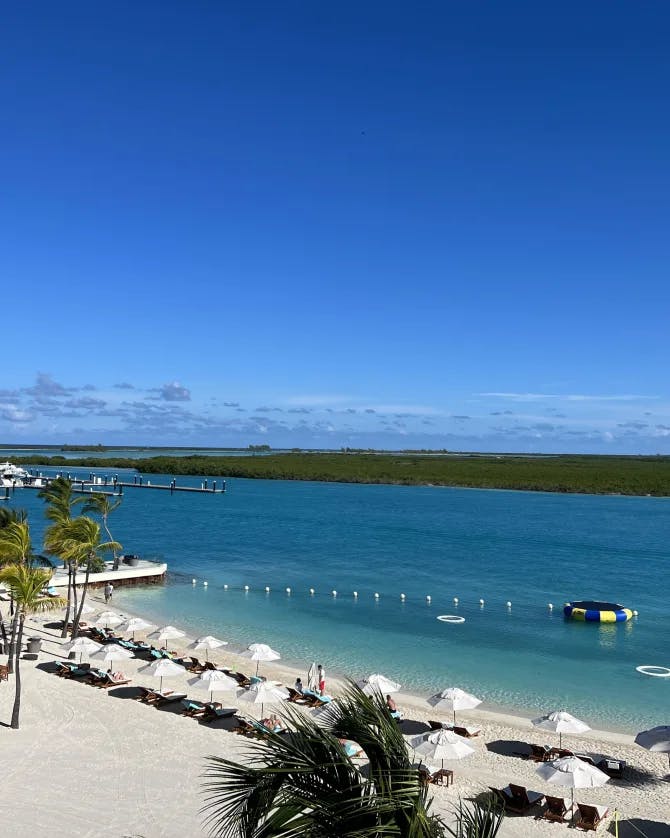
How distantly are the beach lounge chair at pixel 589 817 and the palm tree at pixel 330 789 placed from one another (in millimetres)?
11651

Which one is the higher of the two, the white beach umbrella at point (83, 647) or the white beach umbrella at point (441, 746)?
the white beach umbrella at point (441, 746)

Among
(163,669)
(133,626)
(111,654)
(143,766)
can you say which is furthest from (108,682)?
(143,766)

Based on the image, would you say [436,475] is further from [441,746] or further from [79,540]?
[441,746]

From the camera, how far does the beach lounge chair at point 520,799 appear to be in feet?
51.1

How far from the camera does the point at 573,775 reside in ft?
50.7

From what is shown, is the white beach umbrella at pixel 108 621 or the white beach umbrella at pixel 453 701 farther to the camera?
the white beach umbrella at pixel 108 621

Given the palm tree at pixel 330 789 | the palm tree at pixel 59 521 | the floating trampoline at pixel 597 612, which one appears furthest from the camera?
the floating trampoline at pixel 597 612

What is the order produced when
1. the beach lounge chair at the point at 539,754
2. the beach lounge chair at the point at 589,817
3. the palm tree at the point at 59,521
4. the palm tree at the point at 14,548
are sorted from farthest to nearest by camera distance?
the palm tree at the point at 59,521 → the palm tree at the point at 14,548 → the beach lounge chair at the point at 539,754 → the beach lounge chair at the point at 589,817

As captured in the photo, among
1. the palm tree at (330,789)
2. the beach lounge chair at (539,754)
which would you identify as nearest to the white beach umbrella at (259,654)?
the beach lounge chair at (539,754)

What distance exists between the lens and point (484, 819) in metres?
5.85

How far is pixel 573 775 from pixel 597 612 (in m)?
23.8

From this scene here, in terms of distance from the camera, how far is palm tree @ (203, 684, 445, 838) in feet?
17.3

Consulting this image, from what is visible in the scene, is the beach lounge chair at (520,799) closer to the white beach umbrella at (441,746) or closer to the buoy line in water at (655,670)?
the white beach umbrella at (441,746)

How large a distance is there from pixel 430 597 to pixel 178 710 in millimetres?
23066
